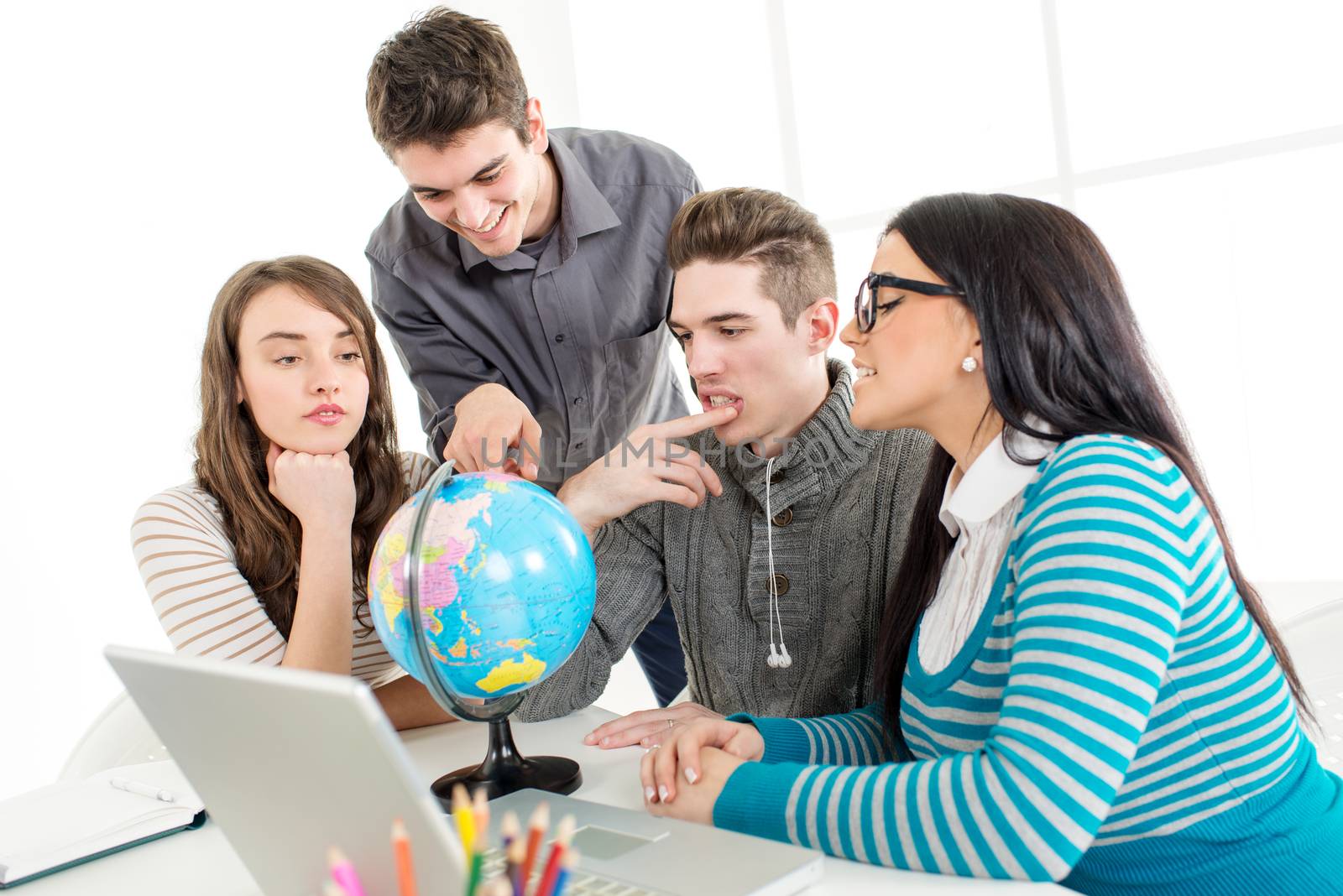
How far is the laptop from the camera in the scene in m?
0.81

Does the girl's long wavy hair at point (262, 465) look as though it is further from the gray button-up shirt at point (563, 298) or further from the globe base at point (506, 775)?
the globe base at point (506, 775)

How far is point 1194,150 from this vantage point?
4.21 meters

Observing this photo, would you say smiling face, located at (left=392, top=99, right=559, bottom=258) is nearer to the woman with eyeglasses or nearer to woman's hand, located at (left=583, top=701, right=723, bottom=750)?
the woman with eyeglasses

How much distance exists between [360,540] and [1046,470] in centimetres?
146

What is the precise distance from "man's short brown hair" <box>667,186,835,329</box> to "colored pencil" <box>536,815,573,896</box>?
1.55 m

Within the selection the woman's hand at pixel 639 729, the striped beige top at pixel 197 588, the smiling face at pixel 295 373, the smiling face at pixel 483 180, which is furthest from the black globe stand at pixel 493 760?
the smiling face at pixel 483 180

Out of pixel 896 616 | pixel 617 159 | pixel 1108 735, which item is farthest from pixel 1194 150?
pixel 1108 735

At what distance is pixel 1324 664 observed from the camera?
189 centimetres

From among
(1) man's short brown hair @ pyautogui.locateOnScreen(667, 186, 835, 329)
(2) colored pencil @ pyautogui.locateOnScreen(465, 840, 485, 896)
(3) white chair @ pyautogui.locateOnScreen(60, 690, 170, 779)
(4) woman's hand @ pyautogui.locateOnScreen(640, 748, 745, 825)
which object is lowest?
(3) white chair @ pyautogui.locateOnScreen(60, 690, 170, 779)

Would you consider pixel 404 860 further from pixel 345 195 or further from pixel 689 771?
pixel 345 195

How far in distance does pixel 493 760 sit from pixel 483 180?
134cm

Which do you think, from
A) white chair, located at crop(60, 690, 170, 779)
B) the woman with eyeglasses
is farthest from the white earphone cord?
white chair, located at crop(60, 690, 170, 779)

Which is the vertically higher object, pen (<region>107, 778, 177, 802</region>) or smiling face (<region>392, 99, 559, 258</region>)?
smiling face (<region>392, 99, 559, 258</region>)

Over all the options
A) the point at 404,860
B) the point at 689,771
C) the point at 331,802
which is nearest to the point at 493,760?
the point at 689,771
